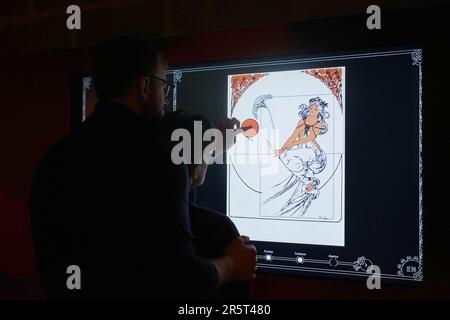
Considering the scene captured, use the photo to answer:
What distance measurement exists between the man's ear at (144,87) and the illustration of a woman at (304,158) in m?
0.40

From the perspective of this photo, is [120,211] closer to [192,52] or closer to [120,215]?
[120,215]

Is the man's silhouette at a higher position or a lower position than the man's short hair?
lower

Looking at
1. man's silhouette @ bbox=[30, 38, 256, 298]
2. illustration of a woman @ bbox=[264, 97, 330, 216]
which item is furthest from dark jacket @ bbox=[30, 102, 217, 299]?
illustration of a woman @ bbox=[264, 97, 330, 216]

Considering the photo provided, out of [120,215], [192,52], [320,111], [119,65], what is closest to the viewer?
[120,215]

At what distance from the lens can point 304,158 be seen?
135 cm

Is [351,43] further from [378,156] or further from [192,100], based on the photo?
[192,100]

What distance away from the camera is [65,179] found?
3.61 feet

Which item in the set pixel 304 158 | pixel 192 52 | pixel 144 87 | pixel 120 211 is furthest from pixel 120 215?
pixel 192 52

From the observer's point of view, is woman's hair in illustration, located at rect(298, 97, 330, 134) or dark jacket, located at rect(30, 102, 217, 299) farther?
woman's hair in illustration, located at rect(298, 97, 330, 134)

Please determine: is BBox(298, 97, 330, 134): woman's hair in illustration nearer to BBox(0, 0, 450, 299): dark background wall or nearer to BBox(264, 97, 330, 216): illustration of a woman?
BBox(264, 97, 330, 216): illustration of a woman

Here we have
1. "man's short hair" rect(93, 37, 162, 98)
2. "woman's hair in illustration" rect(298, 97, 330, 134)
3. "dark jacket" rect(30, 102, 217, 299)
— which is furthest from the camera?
"woman's hair in illustration" rect(298, 97, 330, 134)

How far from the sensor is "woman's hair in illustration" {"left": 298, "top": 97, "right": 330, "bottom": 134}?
132 cm

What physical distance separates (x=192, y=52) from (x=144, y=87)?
387 millimetres
